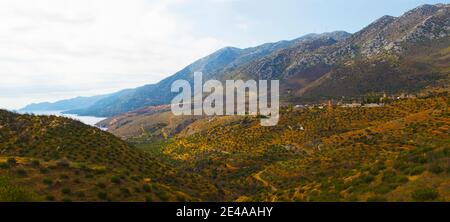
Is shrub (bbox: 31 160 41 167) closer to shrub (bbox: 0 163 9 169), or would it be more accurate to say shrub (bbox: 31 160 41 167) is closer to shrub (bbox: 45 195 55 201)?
shrub (bbox: 0 163 9 169)

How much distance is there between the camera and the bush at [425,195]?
16131 mm

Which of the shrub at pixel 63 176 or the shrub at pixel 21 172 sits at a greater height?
the shrub at pixel 21 172

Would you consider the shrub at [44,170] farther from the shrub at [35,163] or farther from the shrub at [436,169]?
the shrub at [436,169]

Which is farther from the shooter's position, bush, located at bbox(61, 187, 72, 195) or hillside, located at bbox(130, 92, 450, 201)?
bush, located at bbox(61, 187, 72, 195)

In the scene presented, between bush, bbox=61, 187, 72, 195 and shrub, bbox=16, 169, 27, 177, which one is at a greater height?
shrub, bbox=16, 169, 27, 177

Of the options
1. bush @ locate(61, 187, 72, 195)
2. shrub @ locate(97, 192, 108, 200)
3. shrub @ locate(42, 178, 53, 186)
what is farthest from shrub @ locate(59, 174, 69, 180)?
shrub @ locate(97, 192, 108, 200)

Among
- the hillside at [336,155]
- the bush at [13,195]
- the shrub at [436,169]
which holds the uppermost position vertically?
the shrub at [436,169]

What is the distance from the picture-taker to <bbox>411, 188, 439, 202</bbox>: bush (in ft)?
52.9

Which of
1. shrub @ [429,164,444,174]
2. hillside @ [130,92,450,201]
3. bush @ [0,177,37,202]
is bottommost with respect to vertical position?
hillside @ [130,92,450,201]

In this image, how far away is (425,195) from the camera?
16.3 m

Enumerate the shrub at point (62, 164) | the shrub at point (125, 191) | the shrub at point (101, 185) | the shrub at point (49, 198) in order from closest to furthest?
1. the shrub at point (49, 198)
2. the shrub at point (125, 191)
3. the shrub at point (101, 185)
4. the shrub at point (62, 164)

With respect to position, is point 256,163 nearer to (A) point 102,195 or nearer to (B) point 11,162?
(B) point 11,162

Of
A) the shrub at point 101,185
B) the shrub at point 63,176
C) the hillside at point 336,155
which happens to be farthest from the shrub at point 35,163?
the hillside at point 336,155
